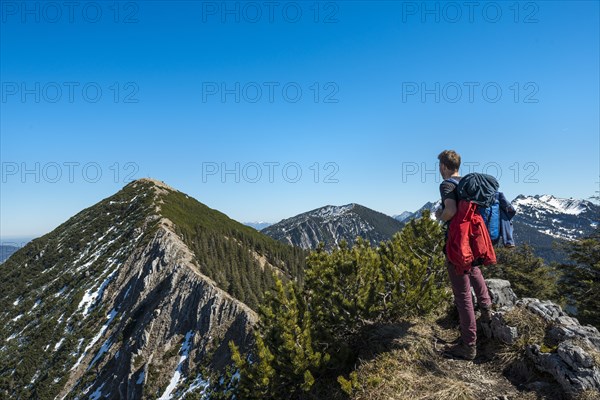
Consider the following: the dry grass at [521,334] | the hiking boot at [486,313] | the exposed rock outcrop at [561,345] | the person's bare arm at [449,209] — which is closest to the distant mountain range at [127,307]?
the exposed rock outcrop at [561,345]

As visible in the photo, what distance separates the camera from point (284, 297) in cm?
772

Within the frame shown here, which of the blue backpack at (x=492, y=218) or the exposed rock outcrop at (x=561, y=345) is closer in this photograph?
the exposed rock outcrop at (x=561, y=345)

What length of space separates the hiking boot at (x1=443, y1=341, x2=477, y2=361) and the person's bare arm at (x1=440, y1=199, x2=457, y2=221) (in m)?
2.64

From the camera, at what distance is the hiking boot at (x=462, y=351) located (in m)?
6.20

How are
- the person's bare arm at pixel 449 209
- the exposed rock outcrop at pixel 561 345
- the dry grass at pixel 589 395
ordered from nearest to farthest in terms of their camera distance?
the dry grass at pixel 589 395
the exposed rock outcrop at pixel 561 345
the person's bare arm at pixel 449 209

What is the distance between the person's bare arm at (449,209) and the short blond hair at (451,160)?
70 cm

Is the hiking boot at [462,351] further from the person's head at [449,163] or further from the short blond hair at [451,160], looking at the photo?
the short blond hair at [451,160]

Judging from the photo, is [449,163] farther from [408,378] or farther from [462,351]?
[408,378]

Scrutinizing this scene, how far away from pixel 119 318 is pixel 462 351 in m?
87.8

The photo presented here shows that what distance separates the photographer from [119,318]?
251ft

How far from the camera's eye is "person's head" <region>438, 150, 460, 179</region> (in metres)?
6.00

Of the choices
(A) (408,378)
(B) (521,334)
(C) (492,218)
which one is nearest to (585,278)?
(B) (521,334)

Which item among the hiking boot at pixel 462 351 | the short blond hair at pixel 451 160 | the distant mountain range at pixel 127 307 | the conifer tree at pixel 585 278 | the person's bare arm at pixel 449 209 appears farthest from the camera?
the distant mountain range at pixel 127 307

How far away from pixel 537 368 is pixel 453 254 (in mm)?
2435
